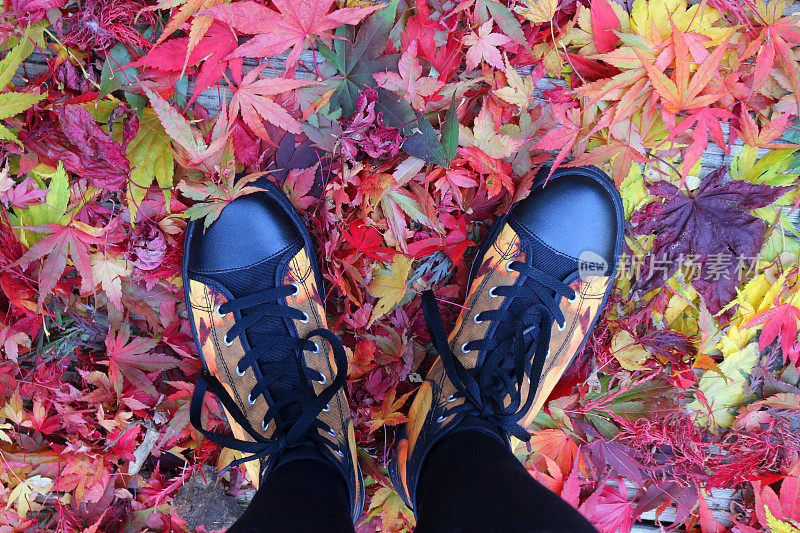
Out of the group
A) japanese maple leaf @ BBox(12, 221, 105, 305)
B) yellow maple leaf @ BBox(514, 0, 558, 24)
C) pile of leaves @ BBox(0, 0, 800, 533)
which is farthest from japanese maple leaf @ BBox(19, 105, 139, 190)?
yellow maple leaf @ BBox(514, 0, 558, 24)

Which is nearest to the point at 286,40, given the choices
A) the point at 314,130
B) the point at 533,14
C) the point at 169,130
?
the point at 314,130

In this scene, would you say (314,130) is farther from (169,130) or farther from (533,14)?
(533,14)

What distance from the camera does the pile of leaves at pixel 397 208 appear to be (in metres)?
0.98

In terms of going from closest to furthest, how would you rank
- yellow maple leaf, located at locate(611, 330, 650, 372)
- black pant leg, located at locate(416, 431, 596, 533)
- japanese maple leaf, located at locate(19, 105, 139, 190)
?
black pant leg, located at locate(416, 431, 596, 533) → japanese maple leaf, located at locate(19, 105, 139, 190) → yellow maple leaf, located at locate(611, 330, 650, 372)

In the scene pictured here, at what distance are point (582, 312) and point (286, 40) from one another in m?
0.96

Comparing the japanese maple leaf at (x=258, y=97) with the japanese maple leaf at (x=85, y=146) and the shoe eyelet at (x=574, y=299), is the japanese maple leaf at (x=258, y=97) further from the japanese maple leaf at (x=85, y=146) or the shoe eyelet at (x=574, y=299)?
the shoe eyelet at (x=574, y=299)

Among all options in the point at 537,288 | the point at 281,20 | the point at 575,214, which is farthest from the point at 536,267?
the point at 281,20

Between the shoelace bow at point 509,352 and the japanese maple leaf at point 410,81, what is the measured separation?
473mm

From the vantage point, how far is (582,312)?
3.85ft

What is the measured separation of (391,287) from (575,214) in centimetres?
51

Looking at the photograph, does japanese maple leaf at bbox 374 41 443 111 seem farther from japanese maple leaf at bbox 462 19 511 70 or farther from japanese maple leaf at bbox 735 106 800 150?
japanese maple leaf at bbox 735 106 800 150

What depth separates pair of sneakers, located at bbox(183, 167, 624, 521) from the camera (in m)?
1.07

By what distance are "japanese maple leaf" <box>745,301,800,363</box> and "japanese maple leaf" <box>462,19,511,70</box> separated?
91 centimetres

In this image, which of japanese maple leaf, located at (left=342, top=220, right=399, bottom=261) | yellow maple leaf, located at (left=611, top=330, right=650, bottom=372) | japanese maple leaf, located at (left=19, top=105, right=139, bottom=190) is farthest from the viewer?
yellow maple leaf, located at (left=611, top=330, right=650, bottom=372)
